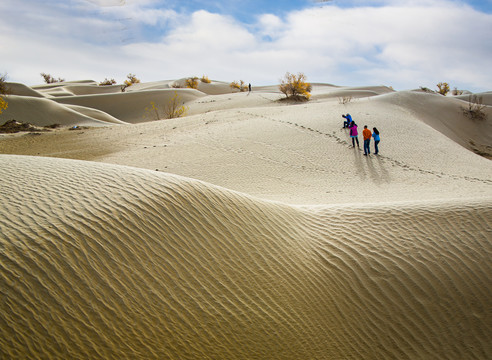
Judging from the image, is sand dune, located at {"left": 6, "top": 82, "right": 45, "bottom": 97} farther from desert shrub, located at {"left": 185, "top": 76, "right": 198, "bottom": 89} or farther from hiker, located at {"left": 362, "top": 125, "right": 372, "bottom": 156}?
hiker, located at {"left": 362, "top": 125, "right": 372, "bottom": 156}

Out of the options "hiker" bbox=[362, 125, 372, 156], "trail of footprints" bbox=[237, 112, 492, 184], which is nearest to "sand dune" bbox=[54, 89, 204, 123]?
"trail of footprints" bbox=[237, 112, 492, 184]

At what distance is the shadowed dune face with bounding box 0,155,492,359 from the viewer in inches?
123

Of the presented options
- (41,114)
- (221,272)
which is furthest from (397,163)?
(41,114)

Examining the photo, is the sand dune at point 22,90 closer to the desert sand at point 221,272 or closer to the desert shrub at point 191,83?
the desert shrub at point 191,83

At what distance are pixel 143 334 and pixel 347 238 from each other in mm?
3154

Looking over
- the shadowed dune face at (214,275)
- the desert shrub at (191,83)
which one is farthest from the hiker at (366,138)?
the desert shrub at (191,83)

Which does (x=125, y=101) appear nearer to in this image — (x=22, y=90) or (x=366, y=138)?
(x=22, y=90)

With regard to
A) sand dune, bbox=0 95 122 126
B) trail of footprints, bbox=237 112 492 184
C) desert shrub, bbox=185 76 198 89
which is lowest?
trail of footprints, bbox=237 112 492 184

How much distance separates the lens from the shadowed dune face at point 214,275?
3127 mm

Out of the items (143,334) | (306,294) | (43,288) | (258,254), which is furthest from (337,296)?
(43,288)

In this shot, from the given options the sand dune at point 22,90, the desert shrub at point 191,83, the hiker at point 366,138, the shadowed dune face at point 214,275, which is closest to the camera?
the shadowed dune face at point 214,275

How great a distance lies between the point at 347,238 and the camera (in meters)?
5.34

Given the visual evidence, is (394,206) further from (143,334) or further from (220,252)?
(143,334)

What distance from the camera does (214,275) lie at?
392cm
